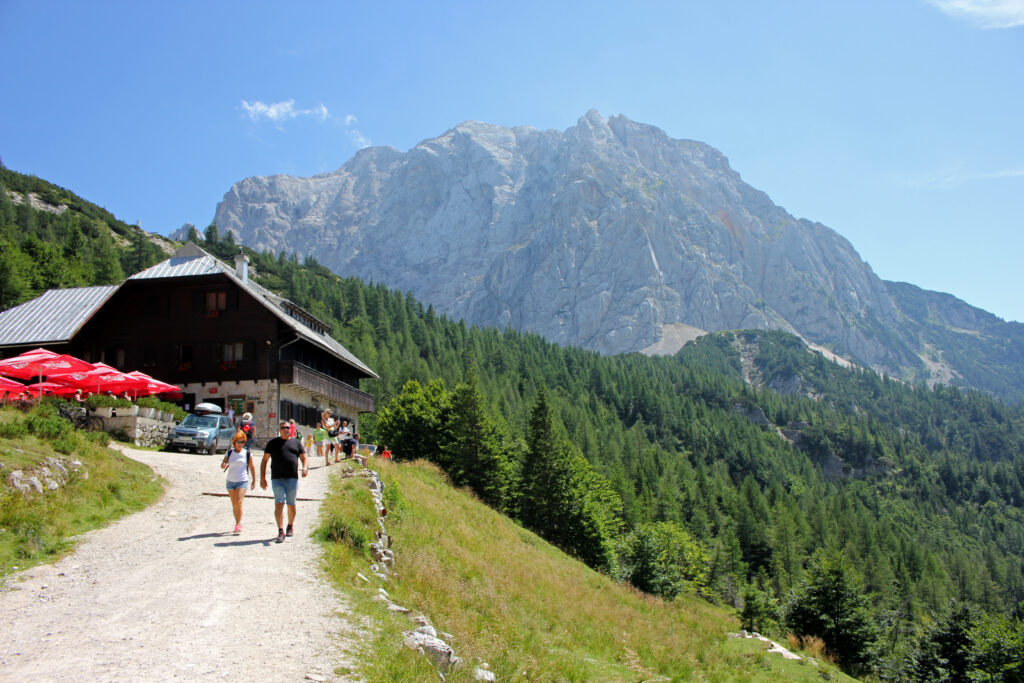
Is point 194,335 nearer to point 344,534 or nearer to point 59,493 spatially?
point 59,493

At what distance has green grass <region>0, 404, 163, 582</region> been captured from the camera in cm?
1452

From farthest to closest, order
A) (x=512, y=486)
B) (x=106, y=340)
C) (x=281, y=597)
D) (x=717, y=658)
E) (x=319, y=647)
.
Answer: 1. (x=512, y=486)
2. (x=106, y=340)
3. (x=717, y=658)
4. (x=281, y=597)
5. (x=319, y=647)

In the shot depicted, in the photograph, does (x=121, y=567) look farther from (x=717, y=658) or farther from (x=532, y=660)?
(x=717, y=658)

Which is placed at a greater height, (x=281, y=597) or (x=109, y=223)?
(x=109, y=223)

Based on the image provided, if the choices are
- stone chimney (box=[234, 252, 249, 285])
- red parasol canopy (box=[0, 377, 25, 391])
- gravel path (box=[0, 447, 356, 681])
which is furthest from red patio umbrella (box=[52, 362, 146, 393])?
stone chimney (box=[234, 252, 249, 285])

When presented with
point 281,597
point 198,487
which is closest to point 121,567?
point 281,597

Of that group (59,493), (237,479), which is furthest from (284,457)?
(59,493)

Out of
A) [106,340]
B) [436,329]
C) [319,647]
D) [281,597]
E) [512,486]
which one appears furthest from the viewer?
[436,329]

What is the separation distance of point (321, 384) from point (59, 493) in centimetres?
3191

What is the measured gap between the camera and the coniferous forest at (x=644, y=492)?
4828 cm

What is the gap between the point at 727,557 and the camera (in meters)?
109

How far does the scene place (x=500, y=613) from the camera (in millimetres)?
17469

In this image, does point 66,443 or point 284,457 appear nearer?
point 284,457

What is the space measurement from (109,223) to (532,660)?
565 ft
